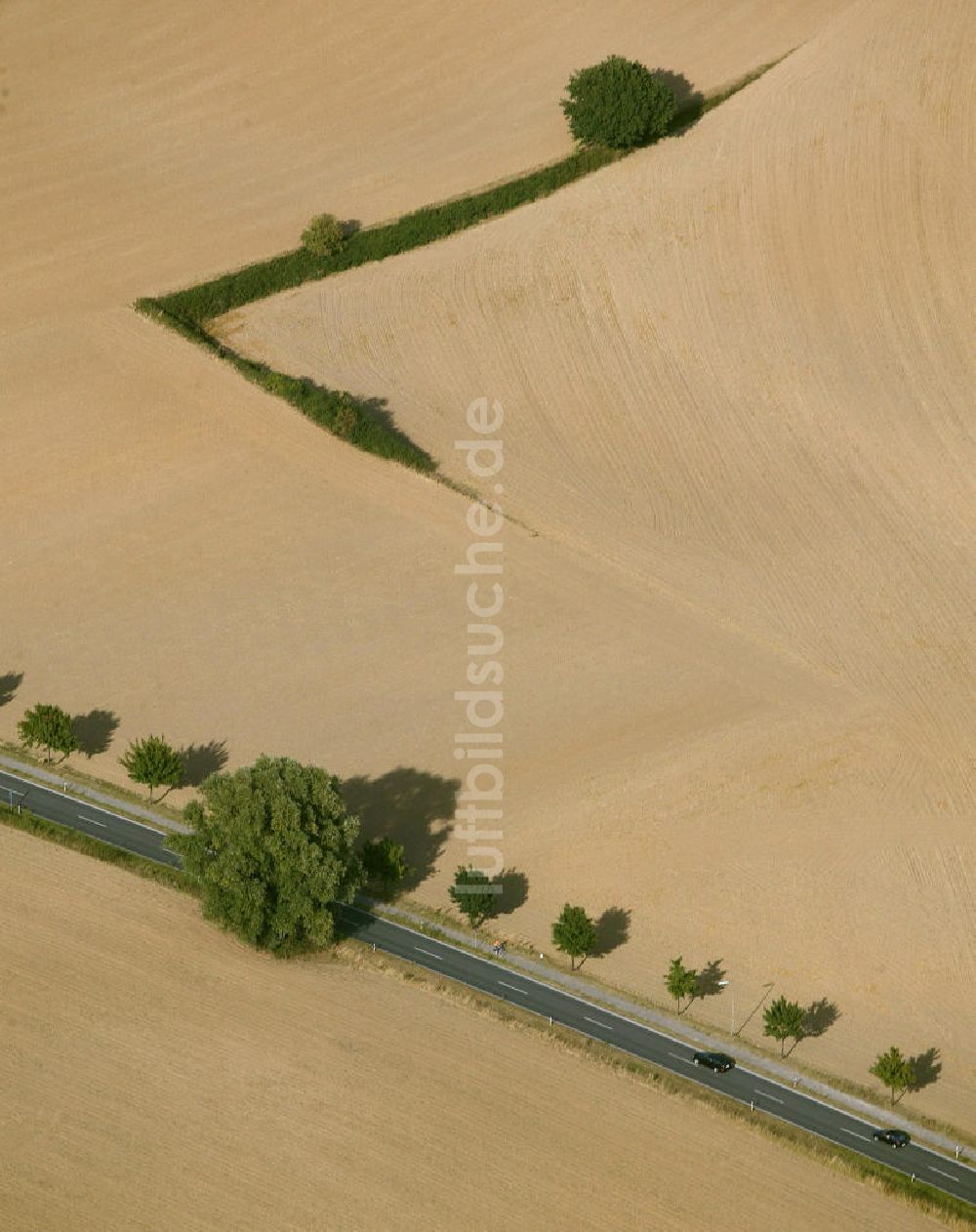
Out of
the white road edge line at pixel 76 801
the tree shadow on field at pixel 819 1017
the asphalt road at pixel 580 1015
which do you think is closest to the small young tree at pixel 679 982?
the asphalt road at pixel 580 1015

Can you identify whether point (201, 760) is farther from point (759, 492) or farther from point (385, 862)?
point (759, 492)

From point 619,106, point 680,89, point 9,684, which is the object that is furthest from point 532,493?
point 680,89

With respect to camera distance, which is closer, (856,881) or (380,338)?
(856,881)

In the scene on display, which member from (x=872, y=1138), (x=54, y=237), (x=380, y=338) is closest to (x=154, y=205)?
(x=54, y=237)

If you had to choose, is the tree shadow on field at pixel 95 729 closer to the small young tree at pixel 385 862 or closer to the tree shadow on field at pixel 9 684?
the tree shadow on field at pixel 9 684

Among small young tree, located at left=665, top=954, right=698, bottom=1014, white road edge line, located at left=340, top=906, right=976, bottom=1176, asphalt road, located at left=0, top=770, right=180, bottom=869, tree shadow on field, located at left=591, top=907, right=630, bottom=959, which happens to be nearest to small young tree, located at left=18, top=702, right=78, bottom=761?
asphalt road, located at left=0, top=770, right=180, bottom=869

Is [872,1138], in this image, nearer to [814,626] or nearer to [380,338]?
[814,626]
